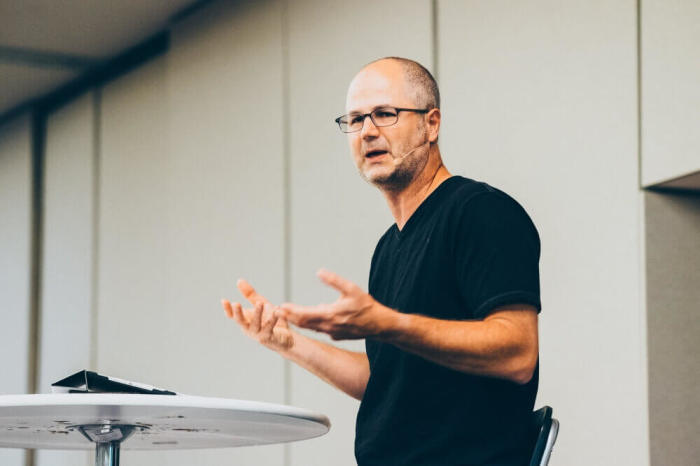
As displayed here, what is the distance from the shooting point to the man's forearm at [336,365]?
1868 mm

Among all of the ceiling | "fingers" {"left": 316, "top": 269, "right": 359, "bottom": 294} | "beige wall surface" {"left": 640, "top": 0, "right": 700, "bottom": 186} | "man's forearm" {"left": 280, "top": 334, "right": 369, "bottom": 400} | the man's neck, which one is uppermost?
the ceiling

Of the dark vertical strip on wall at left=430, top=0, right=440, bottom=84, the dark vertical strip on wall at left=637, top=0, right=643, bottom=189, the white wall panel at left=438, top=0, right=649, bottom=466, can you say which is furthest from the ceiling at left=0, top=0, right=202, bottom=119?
the dark vertical strip on wall at left=637, top=0, right=643, bottom=189

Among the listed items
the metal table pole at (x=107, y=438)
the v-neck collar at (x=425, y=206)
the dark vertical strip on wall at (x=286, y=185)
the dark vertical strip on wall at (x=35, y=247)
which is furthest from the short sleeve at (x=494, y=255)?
the dark vertical strip on wall at (x=35, y=247)

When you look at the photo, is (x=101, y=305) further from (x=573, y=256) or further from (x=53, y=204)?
(x=573, y=256)

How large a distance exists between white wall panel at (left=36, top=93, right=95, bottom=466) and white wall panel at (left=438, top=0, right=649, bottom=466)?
123 inches

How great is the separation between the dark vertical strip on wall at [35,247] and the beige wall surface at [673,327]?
4.28 m

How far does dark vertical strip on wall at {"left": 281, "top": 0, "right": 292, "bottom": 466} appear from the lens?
3982mm

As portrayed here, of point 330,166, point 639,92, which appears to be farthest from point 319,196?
point 639,92

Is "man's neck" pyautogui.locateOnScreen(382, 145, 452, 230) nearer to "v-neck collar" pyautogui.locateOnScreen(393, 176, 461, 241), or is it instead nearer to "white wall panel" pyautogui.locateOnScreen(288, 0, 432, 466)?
"v-neck collar" pyautogui.locateOnScreen(393, 176, 461, 241)

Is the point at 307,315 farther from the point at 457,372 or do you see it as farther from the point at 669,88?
the point at 669,88

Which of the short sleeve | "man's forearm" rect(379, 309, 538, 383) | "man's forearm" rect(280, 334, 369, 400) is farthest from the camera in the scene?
"man's forearm" rect(280, 334, 369, 400)

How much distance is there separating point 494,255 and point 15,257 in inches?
207

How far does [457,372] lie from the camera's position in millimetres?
1568

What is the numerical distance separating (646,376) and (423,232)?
102cm
